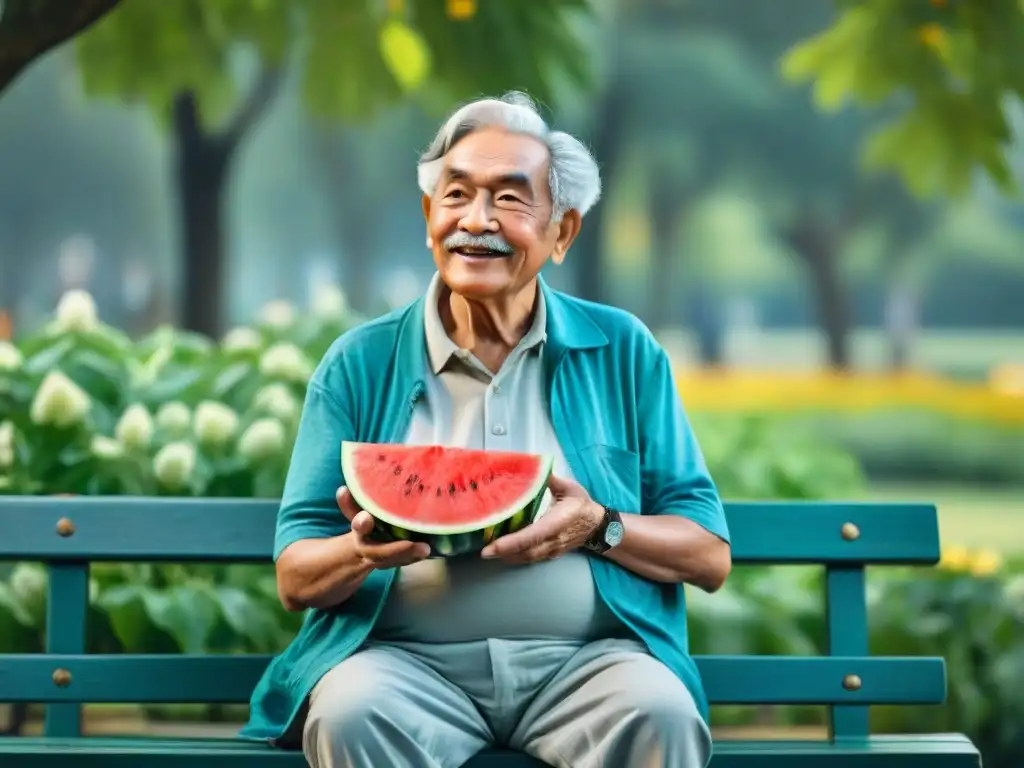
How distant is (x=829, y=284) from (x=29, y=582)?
3.11 m

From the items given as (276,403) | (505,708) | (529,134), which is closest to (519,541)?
(505,708)

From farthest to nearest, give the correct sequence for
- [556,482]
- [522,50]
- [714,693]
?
[522,50]
[714,693]
[556,482]

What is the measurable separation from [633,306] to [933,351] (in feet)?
3.71

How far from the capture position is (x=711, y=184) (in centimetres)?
580

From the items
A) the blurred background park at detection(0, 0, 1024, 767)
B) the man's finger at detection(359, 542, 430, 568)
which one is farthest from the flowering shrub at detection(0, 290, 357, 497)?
the man's finger at detection(359, 542, 430, 568)

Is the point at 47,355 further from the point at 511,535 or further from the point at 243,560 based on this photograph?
the point at 511,535

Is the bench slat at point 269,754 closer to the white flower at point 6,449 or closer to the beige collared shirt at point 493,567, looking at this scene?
the beige collared shirt at point 493,567

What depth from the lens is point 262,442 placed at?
14.5ft

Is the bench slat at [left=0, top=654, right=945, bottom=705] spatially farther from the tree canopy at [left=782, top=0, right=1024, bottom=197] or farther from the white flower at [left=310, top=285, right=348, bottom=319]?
the tree canopy at [left=782, top=0, right=1024, bottom=197]

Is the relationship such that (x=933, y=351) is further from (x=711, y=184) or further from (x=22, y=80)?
(x=22, y=80)

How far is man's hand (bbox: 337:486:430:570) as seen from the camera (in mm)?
2619

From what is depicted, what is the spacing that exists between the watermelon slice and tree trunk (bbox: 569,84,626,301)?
306cm

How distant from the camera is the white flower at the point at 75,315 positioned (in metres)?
5.07

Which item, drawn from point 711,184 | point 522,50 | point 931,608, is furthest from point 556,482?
point 711,184
